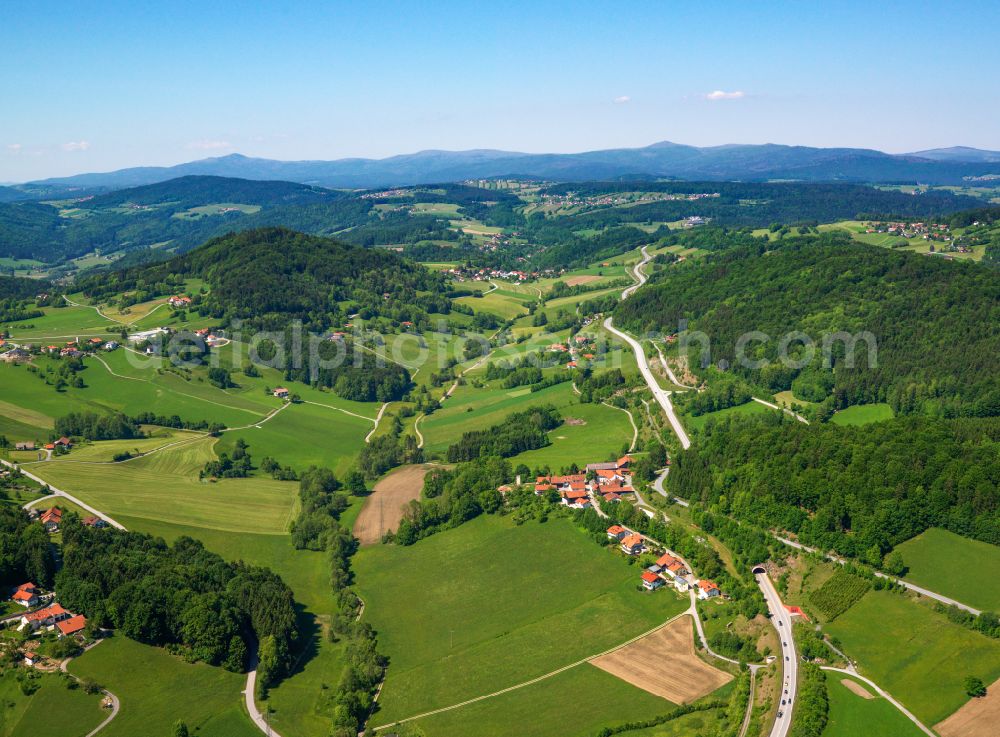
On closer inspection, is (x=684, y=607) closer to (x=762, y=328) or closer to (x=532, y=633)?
(x=532, y=633)

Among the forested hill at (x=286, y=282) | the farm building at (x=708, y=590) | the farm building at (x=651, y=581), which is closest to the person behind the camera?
the farm building at (x=708, y=590)

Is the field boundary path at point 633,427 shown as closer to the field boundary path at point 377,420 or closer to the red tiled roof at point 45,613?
the field boundary path at point 377,420

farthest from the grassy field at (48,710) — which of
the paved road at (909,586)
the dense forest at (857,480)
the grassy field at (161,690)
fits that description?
the paved road at (909,586)

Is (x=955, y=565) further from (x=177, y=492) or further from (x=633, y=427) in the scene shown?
(x=177, y=492)

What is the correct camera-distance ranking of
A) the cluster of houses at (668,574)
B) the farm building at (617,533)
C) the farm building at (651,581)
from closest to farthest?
the cluster of houses at (668,574) < the farm building at (651,581) < the farm building at (617,533)

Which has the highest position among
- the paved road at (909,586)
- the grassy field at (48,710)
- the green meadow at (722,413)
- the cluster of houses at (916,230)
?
the cluster of houses at (916,230)

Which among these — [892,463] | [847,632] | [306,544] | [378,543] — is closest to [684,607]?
[847,632]
